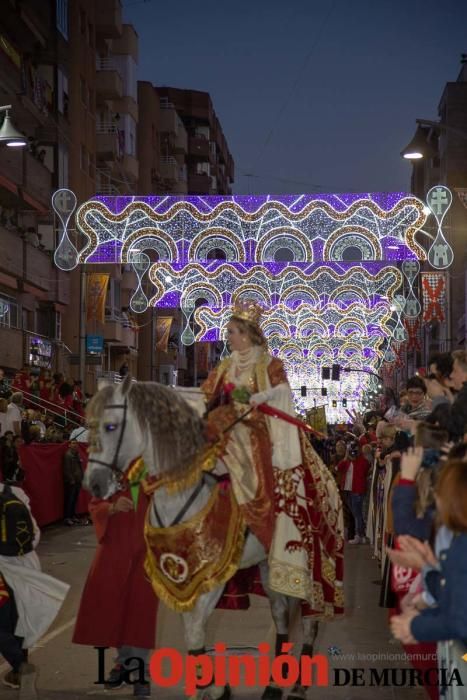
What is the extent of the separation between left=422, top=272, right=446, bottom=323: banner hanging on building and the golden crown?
34390 mm

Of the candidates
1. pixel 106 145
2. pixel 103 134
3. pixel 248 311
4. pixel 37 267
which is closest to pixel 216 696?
pixel 248 311

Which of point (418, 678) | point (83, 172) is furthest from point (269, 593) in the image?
point (83, 172)

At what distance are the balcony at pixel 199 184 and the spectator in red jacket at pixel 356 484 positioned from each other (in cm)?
9369

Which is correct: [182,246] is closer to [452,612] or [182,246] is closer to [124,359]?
[452,612]

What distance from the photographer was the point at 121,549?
9164 mm

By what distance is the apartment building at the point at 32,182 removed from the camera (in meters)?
37.6

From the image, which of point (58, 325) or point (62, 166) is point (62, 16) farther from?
point (58, 325)

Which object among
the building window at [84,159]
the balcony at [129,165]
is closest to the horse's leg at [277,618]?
the building window at [84,159]

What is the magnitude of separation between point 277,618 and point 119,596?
1.22m

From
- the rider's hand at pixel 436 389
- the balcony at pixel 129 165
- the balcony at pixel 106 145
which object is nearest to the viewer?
the rider's hand at pixel 436 389

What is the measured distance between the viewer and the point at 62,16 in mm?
49094

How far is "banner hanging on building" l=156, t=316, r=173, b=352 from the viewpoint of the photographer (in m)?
59.3

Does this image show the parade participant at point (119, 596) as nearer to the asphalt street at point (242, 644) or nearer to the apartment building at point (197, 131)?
the asphalt street at point (242, 644)

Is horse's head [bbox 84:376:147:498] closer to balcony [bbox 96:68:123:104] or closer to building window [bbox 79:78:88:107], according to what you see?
building window [bbox 79:78:88:107]
